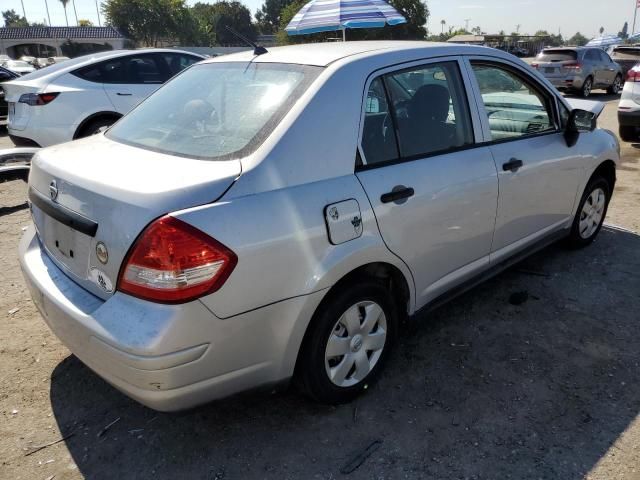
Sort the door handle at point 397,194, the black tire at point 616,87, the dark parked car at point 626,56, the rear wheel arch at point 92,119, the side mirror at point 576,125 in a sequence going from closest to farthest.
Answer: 1. the door handle at point 397,194
2. the side mirror at point 576,125
3. the rear wheel arch at point 92,119
4. the black tire at point 616,87
5. the dark parked car at point 626,56

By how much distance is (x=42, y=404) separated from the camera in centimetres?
277

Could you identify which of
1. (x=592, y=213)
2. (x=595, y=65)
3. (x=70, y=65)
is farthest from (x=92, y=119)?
(x=595, y=65)

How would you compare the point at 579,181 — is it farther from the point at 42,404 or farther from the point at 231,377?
the point at 42,404

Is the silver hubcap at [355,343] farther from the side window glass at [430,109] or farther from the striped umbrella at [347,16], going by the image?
the striped umbrella at [347,16]

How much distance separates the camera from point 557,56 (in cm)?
1652

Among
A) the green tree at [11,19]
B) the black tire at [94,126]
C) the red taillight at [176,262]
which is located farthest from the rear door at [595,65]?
the green tree at [11,19]

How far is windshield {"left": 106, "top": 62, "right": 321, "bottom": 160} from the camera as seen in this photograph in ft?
7.75

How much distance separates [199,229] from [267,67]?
118 centimetres

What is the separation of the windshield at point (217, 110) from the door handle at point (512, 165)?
1.36 metres

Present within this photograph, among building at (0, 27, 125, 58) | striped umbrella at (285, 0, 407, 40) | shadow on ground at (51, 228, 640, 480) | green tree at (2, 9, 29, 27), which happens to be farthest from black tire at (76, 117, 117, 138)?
green tree at (2, 9, 29, 27)

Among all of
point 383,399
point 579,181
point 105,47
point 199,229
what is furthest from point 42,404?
point 105,47

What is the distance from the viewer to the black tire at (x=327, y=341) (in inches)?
94.1

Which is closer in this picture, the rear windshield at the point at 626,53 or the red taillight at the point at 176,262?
the red taillight at the point at 176,262

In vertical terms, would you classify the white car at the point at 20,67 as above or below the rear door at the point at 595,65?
above
